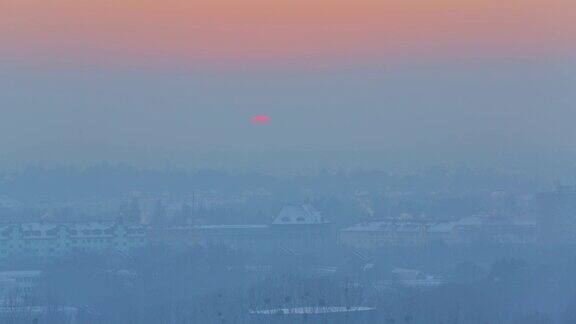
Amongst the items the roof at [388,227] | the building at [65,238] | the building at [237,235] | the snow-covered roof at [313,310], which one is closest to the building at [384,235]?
the roof at [388,227]

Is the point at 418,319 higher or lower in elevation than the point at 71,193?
lower

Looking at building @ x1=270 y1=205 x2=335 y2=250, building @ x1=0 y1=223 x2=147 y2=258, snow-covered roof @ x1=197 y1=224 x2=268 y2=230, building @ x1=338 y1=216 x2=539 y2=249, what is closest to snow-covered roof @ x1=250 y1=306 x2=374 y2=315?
building @ x1=0 y1=223 x2=147 y2=258

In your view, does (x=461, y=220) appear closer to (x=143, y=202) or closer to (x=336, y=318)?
(x=143, y=202)

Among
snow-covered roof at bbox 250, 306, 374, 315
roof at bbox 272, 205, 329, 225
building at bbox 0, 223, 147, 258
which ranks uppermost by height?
roof at bbox 272, 205, 329, 225

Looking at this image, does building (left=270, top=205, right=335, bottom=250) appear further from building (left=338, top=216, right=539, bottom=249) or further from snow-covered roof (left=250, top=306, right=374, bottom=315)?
snow-covered roof (left=250, top=306, right=374, bottom=315)

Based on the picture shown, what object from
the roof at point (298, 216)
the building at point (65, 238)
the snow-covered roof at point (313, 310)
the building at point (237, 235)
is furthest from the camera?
the roof at point (298, 216)

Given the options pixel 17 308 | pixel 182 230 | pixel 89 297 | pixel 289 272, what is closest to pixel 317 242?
pixel 182 230

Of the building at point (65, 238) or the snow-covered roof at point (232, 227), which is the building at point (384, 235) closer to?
the snow-covered roof at point (232, 227)

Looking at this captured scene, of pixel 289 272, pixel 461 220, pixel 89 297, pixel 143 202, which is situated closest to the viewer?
pixel 89 297
